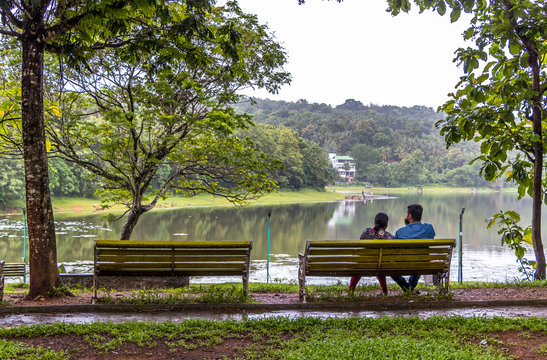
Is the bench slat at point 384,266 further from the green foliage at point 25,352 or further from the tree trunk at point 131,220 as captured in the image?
the tree trunk at point 131,220

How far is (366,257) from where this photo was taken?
4.96m

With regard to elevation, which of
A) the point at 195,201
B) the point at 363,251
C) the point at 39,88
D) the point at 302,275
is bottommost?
the point at 195,201

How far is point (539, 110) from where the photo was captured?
20.4 ft

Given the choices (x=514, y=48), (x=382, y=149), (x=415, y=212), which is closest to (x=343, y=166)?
(x=382, y=149)

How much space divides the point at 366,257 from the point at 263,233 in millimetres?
21534

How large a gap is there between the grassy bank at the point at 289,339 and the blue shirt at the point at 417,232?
47.2 inches

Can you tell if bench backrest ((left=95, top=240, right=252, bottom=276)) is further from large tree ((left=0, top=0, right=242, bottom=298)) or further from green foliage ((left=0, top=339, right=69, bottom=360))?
green foliage ((left=0, top=339, right=69, bottom=360))

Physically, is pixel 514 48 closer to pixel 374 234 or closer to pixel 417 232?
pixel 417 232

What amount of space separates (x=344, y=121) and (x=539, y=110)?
86.0m

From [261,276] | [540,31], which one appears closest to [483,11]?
[540,31]

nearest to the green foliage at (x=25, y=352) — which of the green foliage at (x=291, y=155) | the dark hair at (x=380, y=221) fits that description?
the dark hair at (x=380, y=221)

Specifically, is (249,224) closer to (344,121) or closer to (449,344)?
(449,344)

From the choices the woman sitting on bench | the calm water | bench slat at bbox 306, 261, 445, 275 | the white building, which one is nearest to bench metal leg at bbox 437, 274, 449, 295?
bench slat at bbox 306, 261, 445, 275

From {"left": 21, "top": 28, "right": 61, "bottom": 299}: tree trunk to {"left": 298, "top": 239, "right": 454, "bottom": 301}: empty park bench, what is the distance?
2831mm
